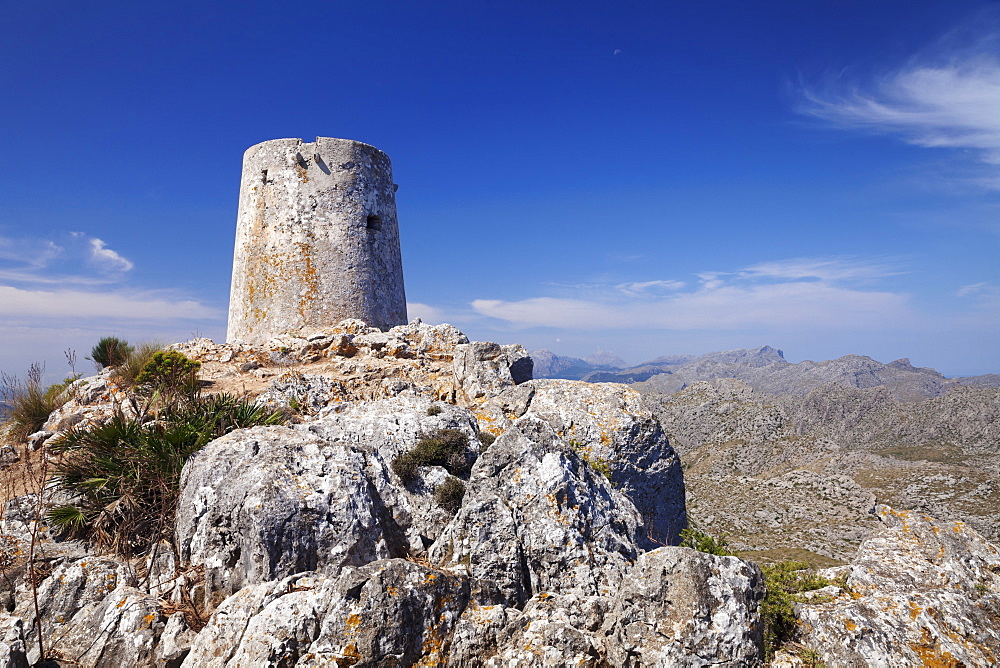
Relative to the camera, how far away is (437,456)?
7.77 m

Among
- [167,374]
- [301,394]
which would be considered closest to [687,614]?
[301,394]

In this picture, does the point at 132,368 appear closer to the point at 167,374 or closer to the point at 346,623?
the point at 167,374

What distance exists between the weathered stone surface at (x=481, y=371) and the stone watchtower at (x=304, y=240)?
6.11 metres

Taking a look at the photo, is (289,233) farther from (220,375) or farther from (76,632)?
(76,632)

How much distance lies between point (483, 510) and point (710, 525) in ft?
136

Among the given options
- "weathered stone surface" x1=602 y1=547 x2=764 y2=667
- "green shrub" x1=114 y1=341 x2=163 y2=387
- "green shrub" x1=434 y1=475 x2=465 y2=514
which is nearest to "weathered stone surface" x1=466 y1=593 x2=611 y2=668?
"weathered stone surface" x1=602 y1=547 x2=764 y2=667

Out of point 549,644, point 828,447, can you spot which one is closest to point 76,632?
point 549,644

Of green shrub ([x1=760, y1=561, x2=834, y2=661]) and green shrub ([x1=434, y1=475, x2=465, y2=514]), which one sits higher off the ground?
green shrub ([x1=434, y1=475, x2=465, y2=514])

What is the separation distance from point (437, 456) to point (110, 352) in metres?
12.2

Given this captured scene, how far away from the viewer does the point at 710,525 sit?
41.8 meters

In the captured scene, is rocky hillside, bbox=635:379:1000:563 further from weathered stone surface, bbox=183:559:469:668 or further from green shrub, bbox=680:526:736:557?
weathered stone surface, bbox=183:559:469:668

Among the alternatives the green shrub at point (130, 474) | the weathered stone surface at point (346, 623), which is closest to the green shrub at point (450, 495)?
the weathered stone surface at point (346, 623)

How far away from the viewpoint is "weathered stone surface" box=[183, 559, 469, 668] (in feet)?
14.8

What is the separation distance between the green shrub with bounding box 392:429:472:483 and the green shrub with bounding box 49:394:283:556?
2832 mm
